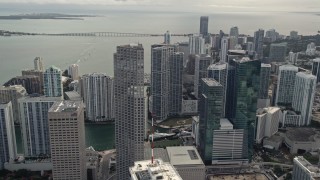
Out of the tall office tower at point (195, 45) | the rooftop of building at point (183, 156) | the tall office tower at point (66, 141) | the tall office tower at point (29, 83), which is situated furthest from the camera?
the tall office tower at point (195, 45)

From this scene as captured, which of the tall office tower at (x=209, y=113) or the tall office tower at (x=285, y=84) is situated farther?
the tall office tower at (x=285, y=84)

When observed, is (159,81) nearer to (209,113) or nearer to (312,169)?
(209,113)

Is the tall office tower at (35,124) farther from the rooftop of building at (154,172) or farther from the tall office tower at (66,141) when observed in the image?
the rooftop of building at (154,172)

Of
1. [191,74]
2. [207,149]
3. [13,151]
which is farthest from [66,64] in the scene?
[207,149]

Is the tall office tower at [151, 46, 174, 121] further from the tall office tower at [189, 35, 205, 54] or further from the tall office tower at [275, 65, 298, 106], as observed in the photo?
the tall office tower at [189, 35, 205, 54]

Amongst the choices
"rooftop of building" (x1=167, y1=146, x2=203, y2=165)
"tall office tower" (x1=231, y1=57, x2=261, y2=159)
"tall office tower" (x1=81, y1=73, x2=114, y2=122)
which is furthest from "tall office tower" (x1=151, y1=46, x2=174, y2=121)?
"rooftop of building" (x1=167, y1=146, x2=203, y2=165)

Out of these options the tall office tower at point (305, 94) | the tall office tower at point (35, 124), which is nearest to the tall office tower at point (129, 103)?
the tall office tower at point (35, 124)

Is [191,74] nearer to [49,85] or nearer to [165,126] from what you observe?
[165,126]
